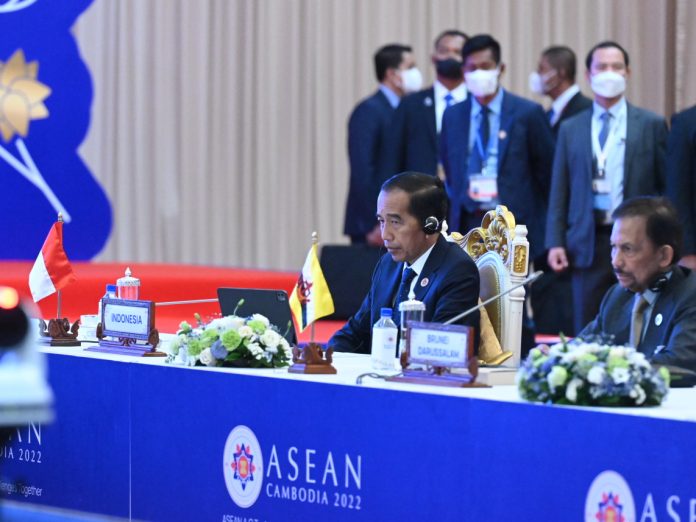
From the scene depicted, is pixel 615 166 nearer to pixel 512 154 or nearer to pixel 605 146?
pixel 605 146

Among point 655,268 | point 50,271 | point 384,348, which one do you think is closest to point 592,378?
point 384,348

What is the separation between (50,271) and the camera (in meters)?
4.07

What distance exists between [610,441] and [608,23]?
300 inches

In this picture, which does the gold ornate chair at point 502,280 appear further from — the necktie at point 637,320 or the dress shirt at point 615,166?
the dress shirt at point 615,166

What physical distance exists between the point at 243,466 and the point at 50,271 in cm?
125

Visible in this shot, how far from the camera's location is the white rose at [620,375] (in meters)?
2.56

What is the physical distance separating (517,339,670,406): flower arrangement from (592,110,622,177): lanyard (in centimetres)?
342

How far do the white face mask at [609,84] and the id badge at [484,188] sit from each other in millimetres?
642

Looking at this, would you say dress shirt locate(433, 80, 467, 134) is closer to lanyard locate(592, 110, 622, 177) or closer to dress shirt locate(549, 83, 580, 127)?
dress shirt locate(549, 83, 580, 127)

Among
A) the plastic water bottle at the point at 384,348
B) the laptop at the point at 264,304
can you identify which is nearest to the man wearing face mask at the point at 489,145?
the laptop at the point at 264,304

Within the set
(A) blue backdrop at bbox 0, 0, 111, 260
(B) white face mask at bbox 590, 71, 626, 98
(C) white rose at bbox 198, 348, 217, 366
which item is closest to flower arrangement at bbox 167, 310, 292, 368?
(C) white rose at bbox 198, 348, 217, 366

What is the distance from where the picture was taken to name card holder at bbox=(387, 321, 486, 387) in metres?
2.82

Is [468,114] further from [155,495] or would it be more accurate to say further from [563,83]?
[155,495]

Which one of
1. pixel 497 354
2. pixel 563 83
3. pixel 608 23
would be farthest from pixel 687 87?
pixel 497 354
